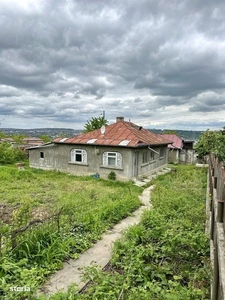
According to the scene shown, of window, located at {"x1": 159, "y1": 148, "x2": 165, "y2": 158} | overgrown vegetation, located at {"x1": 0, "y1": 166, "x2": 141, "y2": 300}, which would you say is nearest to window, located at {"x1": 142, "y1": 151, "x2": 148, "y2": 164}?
window, located at {"x1": 159, "y1": 148, "x2": 165, "y2": 158}

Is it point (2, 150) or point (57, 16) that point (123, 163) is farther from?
point (2, 150)

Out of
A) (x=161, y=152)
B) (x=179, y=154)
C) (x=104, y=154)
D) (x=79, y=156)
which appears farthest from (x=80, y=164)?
(x=179, y=154)

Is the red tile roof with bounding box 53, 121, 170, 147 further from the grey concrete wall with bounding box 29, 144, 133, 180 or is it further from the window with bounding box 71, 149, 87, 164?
the window with bounding box 71, 149, 87, 164

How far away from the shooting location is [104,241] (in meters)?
5.95

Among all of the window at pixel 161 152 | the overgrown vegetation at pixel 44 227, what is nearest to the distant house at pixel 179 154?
the window at pixel 161 152

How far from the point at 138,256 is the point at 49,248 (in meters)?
1.93

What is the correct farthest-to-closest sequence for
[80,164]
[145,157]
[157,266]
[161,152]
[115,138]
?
[161,152] → [80,164] → [145,157] → [115,138] → [157,266]

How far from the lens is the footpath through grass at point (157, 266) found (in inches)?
143

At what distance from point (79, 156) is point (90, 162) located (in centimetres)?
117

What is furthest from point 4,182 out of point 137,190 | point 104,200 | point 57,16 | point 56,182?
point 57,16

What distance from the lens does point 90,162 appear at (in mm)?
16391

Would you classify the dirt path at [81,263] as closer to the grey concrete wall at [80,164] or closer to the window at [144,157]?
the grey concrete wall at [80,164]

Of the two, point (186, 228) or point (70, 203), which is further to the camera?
point (70, 203)

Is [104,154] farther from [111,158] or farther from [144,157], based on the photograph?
[144,157]
